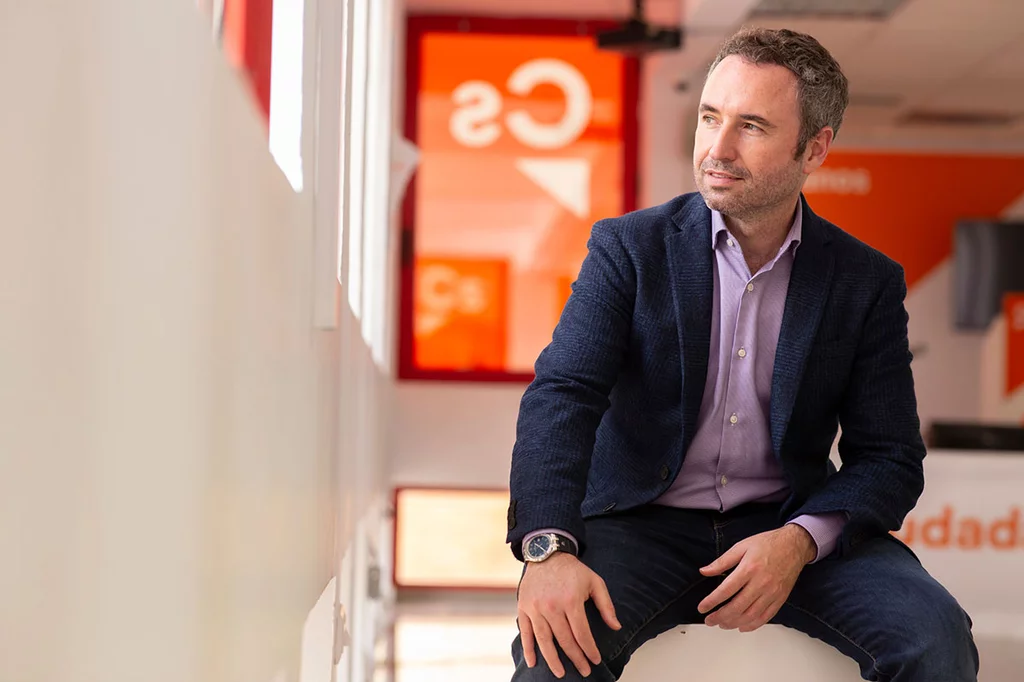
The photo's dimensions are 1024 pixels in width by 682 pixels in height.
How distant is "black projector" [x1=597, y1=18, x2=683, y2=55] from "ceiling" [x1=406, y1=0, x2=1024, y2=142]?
0.75 ft

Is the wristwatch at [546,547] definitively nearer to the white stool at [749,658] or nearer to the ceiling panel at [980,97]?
the white stool at [749,658]

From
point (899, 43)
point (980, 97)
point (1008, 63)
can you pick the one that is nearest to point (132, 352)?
point (899, 43)

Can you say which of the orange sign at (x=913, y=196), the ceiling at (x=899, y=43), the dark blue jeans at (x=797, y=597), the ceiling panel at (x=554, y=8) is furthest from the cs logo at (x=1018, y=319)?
the dark blue jeans at (x=797, y=597)

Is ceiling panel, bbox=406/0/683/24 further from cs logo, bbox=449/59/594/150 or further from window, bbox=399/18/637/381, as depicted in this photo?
cs logo, bbox=449/59/594/150

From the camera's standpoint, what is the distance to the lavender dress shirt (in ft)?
5.75

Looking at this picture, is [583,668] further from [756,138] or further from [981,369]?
[981,369]

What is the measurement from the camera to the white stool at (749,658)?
1.63m

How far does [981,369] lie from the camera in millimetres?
7691

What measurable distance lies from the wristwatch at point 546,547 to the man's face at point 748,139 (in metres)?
0.61

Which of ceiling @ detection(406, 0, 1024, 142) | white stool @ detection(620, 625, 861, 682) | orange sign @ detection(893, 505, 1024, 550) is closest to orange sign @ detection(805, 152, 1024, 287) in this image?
ceiling @ detection(406, 0, 1024, 142)

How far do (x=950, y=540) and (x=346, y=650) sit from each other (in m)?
2.86

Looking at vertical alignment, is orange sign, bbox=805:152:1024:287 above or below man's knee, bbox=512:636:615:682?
above

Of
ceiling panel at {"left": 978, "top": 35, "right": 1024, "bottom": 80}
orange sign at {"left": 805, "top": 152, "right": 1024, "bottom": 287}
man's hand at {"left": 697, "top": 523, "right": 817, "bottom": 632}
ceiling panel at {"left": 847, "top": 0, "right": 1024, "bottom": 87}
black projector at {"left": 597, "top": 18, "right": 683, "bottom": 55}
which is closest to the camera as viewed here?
man's hand at {"left": 697, "top": 523, "right": 817, "bottom": 632}

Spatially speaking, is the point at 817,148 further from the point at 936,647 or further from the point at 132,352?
the point at 132,352
